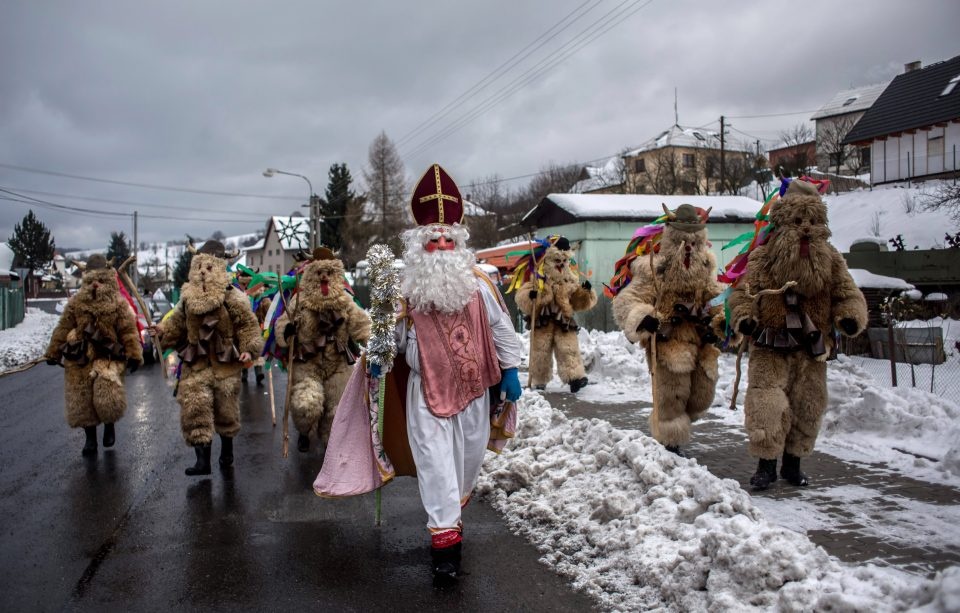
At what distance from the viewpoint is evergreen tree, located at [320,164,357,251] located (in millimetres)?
50031

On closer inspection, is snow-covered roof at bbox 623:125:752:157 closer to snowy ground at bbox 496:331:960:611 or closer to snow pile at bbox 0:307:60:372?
snow pile at bbox 0:307:60:372

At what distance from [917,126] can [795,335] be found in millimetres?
18202

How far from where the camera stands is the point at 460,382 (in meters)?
4.55

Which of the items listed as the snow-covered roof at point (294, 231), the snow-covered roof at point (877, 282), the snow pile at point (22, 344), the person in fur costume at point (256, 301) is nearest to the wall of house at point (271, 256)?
the snow-covered roof at point (294, 231)

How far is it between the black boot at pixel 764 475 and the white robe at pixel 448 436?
2123 mm

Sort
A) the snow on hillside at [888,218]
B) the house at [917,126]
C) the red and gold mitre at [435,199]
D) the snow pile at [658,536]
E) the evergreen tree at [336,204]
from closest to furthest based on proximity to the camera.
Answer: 1. the snow pile at [658,536]
2. the red and gold mitre at [435,199]
3. the house at [917,126]
4. the snow on hillside at [888,218]
5. the evergreen tree at [336,204]

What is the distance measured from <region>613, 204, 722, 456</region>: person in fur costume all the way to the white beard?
7.08 feet

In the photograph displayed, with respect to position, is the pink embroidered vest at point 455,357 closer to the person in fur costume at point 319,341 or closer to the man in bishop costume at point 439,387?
the man in bishop costume at point 439,387

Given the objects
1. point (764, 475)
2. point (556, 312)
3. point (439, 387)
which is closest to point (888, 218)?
point (556, 312)

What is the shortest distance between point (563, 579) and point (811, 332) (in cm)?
271

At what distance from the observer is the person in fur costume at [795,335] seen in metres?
5.33

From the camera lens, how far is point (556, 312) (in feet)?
34.0

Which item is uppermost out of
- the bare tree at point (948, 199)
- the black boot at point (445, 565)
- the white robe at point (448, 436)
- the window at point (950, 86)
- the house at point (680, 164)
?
the house at point (680, 164)

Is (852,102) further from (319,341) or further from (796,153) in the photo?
(319,341)
